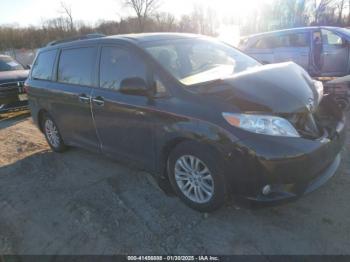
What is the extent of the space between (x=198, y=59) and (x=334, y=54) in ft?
20.7

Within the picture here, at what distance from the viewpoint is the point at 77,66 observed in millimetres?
4309

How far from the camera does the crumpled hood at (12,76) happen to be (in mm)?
8688

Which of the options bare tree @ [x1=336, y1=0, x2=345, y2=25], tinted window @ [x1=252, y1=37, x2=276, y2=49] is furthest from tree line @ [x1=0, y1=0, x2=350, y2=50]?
tinted window @ [x1=252, y1=37, x2=276, y2=49]

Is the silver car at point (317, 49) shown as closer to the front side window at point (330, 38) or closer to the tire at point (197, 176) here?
the front side window at point (330, 38)

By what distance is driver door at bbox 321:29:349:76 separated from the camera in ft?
27.4

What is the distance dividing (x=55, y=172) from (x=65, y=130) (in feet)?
2.12

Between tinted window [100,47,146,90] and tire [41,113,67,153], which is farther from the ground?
tinted window [100,47,146,90]

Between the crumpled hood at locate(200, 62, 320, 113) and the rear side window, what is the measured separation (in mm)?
3042

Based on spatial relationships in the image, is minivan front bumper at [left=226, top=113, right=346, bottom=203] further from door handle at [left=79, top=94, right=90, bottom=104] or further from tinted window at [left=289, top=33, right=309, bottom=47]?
tinted window at [left=289, top=33, right=309, bottom=47]

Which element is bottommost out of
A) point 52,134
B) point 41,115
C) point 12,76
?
point 52,134

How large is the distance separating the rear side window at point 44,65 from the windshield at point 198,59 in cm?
213

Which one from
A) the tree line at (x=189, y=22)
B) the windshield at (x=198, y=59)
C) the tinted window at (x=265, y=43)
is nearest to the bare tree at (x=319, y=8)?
the tree line at (x=189, y=22)

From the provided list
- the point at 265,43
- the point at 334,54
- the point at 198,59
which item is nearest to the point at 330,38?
the point at 334,54

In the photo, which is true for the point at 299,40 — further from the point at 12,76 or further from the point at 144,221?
the point at 12,76
